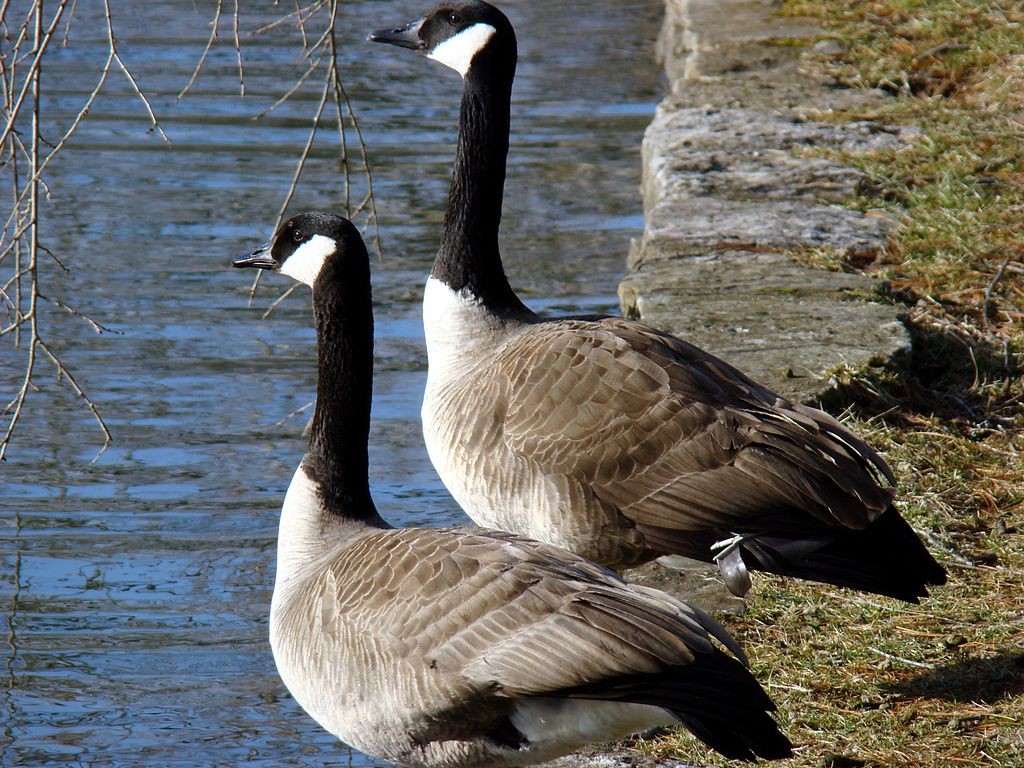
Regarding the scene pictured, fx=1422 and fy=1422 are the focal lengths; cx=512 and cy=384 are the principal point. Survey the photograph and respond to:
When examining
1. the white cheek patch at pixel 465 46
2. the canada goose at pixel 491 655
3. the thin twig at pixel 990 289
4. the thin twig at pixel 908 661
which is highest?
the white cheek patch at pixel 465 46

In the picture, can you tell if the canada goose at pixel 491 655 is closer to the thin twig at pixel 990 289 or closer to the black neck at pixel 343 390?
the black neck at pixel 343 390

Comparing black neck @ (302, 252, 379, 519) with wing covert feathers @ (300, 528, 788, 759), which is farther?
black neck @ (302, 252, 379, 519)

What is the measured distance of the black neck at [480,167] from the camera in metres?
5.41

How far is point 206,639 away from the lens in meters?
5.18

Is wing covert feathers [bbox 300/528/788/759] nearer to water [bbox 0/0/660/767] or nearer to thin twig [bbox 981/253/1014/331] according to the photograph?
water [bbox 0/0/660/767]

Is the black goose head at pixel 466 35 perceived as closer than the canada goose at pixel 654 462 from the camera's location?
→ No

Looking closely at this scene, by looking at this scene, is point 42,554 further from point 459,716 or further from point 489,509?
point 459,716

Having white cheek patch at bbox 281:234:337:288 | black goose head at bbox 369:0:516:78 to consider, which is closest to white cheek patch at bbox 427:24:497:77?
black goose head at bbox 369:0:516:78

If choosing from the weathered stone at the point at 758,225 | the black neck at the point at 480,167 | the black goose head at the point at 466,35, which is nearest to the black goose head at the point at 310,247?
the black neck at the point at 480,167

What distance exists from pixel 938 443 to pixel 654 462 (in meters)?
1.68

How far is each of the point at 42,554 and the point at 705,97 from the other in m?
5.20

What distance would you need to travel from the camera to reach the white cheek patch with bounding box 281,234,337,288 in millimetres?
4461

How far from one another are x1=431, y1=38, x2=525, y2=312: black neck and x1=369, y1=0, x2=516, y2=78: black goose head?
0.03 ft

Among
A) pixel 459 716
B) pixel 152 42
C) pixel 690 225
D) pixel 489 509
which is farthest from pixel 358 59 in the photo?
pixel 459 716
